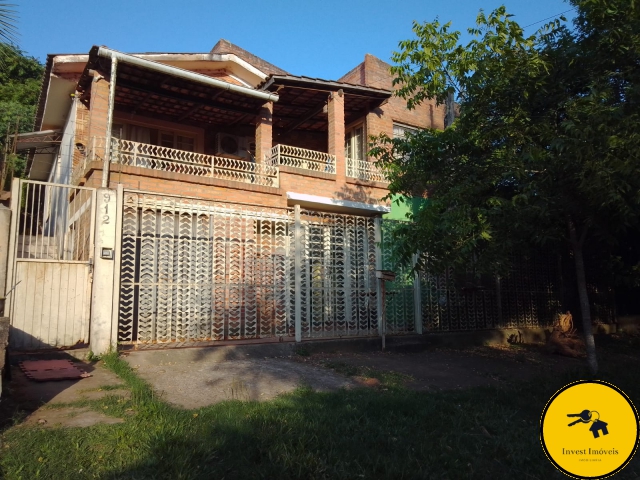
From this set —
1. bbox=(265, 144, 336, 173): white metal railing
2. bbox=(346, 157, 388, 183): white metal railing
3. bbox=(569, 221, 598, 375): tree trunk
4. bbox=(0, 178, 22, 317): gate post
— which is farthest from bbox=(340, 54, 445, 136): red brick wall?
bbox=(0, 178, 22, 317): gate post

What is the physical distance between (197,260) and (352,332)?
311 cm

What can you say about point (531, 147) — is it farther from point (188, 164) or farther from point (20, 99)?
point (20, 99)

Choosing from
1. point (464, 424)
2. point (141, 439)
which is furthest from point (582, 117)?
point (141, 439)

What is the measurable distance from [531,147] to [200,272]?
5.03 meters

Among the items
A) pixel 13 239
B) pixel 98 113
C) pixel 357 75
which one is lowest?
pixel 13 239

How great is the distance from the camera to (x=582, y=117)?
5562 millimetres

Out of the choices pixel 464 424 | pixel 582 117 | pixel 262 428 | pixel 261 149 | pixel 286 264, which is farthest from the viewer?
pixel 261 149

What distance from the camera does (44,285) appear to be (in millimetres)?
6461

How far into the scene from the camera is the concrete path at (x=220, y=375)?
518cm

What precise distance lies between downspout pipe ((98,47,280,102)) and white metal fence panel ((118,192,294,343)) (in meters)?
3.98

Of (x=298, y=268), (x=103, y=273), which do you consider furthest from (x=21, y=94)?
(x=298, y=268)

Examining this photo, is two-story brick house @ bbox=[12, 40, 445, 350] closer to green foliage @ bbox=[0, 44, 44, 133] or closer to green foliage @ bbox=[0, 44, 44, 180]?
green foliage @ bbox=[0, 44, 44, 180]

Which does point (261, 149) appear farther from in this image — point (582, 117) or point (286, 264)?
point (582, 117)

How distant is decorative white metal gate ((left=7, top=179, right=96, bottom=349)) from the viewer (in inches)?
246
